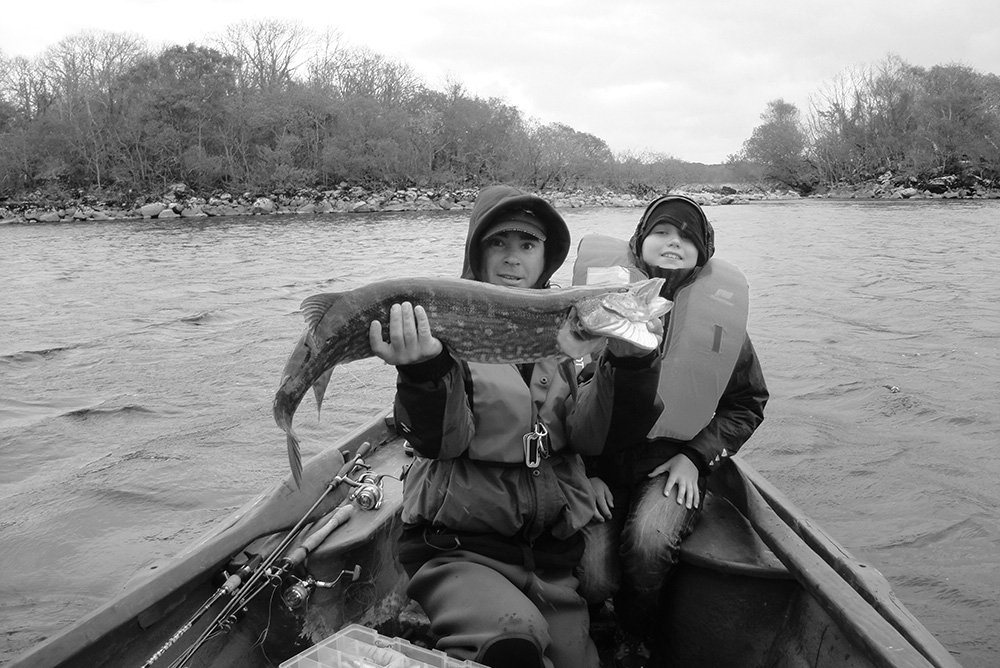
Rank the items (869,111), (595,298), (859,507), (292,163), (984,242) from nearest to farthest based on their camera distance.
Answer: (595,298) < (859,507) < (984,242) < (292,163) < (869,111)

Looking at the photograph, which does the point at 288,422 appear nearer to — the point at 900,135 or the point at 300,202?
the point at 300,202

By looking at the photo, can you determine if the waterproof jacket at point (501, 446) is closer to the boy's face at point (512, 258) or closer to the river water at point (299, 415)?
the boy's face at point (512, 258)

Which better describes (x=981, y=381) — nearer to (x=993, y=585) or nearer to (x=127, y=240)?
(x=993, y=585)

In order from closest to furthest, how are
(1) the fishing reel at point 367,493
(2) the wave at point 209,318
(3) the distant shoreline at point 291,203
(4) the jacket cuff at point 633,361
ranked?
(4) the jacket cuff at point 633,361 < (1) the fishing reel at point 367,493 < (2) the wave at point 209,318 < (3) the distant shoreline at point 291,203

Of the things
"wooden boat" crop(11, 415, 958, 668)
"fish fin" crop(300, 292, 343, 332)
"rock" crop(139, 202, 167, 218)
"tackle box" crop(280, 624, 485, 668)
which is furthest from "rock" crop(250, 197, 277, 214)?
"tackle box" crop(280, 624, 485, 668)

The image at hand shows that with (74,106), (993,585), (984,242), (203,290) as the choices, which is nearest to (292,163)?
(74,106)

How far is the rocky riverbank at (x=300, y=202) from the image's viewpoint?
1606 inches

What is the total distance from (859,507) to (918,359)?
4.53 m

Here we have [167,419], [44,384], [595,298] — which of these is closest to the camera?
[595,298]

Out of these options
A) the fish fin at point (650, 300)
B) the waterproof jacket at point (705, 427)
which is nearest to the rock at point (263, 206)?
the waterproof jacket at point (705, 427)

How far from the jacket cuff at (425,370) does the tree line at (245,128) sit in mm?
50045

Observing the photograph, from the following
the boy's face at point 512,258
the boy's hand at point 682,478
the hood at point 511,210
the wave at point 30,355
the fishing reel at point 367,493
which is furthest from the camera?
the wave at point 30,355

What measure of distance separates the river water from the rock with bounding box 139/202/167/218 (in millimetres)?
23730

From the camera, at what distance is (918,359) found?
31.8 ft
